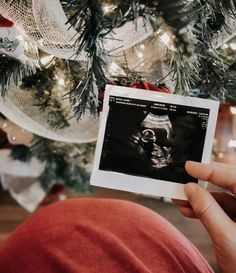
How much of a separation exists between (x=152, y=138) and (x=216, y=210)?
0.14 m

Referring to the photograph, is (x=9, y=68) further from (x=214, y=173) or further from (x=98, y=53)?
(x=214, y=173)

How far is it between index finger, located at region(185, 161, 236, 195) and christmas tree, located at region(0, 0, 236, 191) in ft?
0.38

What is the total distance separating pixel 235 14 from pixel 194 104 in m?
0.14

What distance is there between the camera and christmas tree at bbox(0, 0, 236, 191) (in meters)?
0.49

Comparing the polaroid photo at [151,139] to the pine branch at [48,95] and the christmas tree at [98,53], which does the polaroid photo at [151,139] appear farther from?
the pine branch at [48,95]

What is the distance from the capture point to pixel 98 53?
520 mm

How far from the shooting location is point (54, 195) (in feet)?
4.91

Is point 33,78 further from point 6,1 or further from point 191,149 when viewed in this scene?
point 191,149

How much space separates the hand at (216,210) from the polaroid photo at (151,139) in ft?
0.05

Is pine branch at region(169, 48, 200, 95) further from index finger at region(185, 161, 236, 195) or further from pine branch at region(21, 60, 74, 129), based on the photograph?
Result: pine branch at region(21, 60, 74, 129)

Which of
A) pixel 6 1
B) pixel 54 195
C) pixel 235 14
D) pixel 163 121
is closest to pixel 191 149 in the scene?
pixel 163 121

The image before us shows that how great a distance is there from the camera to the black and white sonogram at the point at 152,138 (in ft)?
1.84

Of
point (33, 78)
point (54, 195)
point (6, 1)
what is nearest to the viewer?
point (6, 1)

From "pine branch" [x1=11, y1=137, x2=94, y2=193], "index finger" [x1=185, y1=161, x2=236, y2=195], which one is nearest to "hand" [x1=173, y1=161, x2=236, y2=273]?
"index finger" [x1=185, y1=161, x2=236, y2=195]
